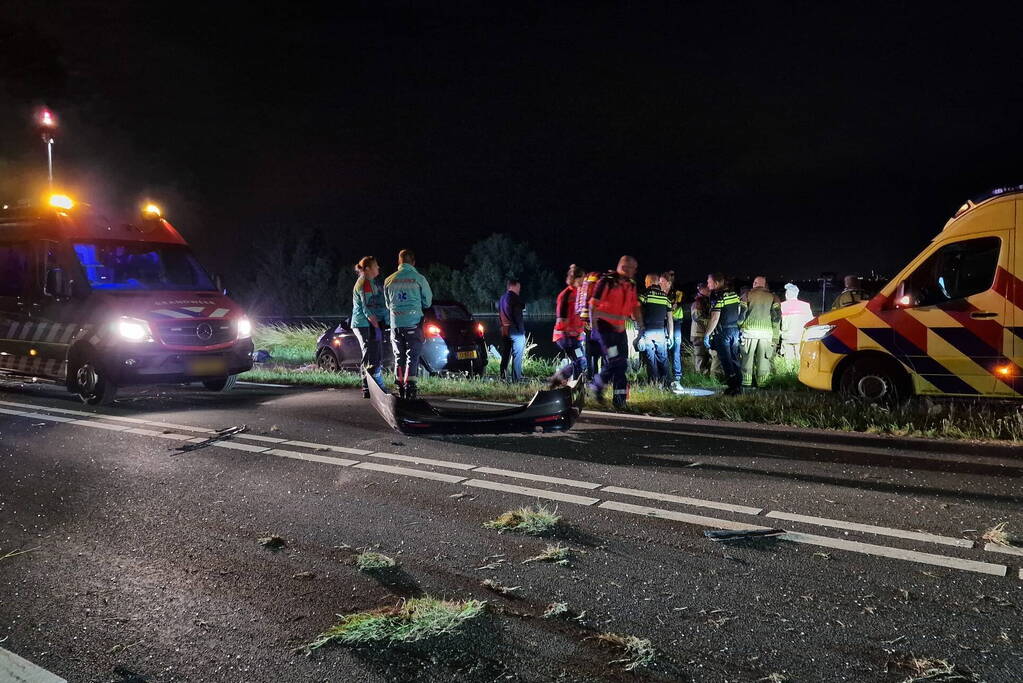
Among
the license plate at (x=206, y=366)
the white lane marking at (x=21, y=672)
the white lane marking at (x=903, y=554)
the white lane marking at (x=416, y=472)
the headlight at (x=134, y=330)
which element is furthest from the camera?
the license plate at (x=206, y=366)

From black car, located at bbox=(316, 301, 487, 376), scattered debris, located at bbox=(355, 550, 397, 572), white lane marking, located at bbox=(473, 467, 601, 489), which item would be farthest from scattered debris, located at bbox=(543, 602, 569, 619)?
black car, located at bbox=(316, 301, 487, 376)

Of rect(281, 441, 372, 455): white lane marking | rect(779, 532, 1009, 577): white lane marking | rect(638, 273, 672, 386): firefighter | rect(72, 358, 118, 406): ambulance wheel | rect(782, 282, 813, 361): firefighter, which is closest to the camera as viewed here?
A: rect(779, 532, 1009, 577): white lane marking

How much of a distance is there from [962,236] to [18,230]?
1181cm

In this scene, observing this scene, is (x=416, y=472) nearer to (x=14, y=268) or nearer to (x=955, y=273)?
(x=955, y=273)

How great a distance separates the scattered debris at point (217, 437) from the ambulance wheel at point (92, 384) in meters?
2.70

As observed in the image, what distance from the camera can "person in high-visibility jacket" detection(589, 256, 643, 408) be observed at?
353 inches

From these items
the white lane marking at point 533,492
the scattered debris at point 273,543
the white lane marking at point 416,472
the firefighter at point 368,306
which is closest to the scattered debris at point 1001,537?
the white lane marking at point 533,492

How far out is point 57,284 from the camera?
968cm

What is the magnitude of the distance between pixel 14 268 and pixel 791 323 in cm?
1257

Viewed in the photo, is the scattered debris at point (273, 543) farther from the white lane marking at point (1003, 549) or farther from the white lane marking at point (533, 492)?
the white lane marking at point (1003, 549)

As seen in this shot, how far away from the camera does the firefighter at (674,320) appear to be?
1148cm

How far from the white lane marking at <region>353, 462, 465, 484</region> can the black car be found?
653 cm

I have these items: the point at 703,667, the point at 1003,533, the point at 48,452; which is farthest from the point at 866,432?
the point at 48,452

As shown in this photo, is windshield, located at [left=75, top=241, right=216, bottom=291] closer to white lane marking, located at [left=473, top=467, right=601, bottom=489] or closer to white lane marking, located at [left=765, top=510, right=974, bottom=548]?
white lane marking, located at [left=473, top=467, right=601, bottom=489]
